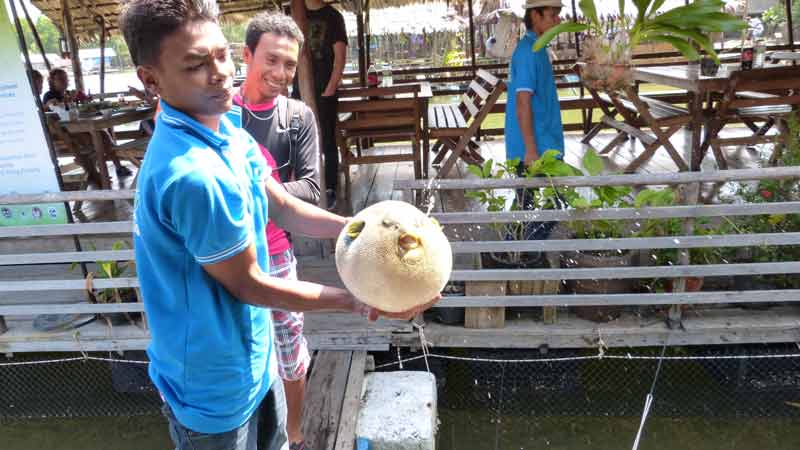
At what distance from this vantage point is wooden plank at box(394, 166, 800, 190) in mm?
2516

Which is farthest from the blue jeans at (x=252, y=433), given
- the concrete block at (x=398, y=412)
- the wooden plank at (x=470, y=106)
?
the wooden plank at (x=470, y=106)

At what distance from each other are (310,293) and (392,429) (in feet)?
4.83

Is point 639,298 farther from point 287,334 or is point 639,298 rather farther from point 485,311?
point 287,334

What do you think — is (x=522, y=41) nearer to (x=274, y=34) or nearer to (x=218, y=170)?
(x=274, y=34)

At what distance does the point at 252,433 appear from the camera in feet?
4.38

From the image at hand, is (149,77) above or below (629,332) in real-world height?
above

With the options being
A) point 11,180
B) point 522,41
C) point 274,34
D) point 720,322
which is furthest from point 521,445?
point 11,180

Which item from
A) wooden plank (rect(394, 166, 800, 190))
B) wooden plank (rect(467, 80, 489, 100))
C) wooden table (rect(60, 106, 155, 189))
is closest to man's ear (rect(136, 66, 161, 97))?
wooden plank (rect(394, 166, 800, 190))

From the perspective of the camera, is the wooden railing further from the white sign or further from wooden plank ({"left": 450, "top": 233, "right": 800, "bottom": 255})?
the white sign

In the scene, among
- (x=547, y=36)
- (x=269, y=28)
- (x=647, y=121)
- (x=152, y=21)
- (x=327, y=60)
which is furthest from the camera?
(x=327, y=60)

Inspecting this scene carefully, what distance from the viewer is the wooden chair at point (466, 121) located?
4.52 meters

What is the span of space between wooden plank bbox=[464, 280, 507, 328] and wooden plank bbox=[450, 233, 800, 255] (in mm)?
250

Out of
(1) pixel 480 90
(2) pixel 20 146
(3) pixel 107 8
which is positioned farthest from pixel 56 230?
(3) pixel 107 8

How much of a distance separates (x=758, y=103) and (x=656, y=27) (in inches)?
80.3
